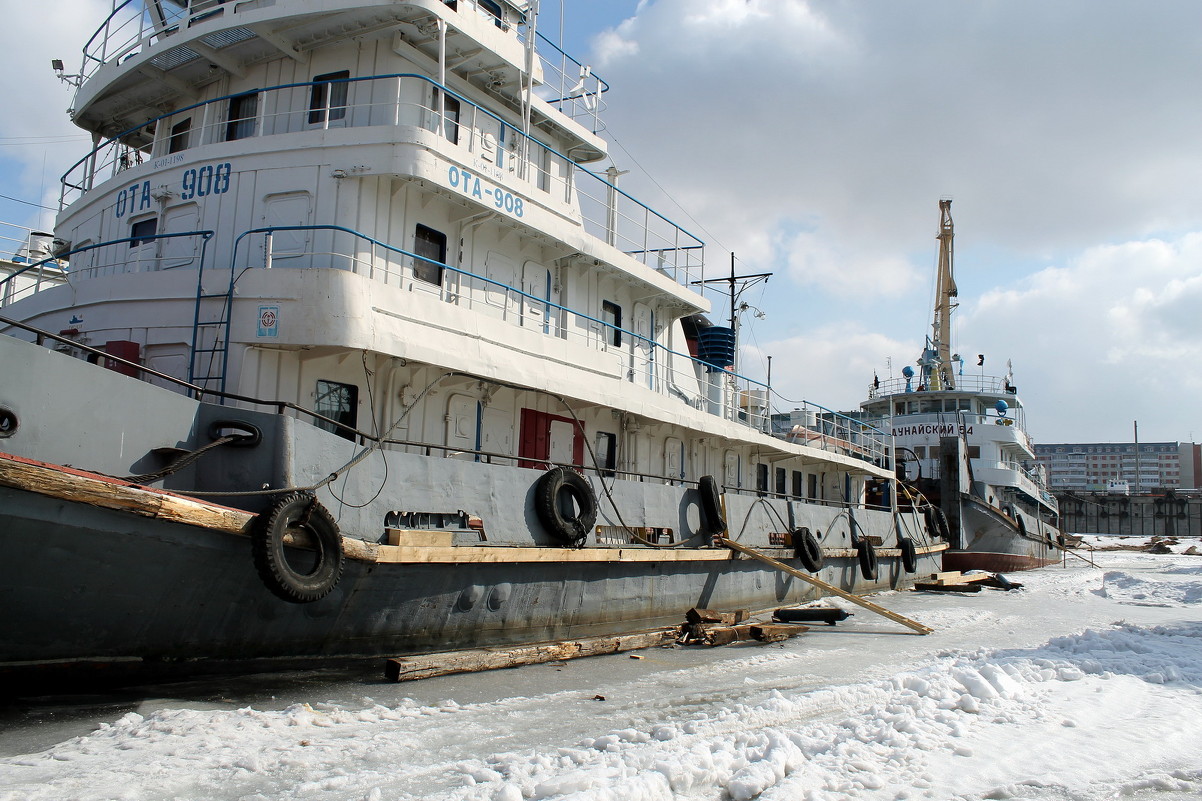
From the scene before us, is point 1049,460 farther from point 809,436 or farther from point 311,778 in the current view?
point 311,778

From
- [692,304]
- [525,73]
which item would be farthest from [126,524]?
[692,304]

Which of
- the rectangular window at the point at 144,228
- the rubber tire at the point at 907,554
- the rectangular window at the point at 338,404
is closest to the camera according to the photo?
the rectangular window at the point at 338,404

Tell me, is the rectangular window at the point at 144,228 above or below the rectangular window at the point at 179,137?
below

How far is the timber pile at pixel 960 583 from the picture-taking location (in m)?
18.5

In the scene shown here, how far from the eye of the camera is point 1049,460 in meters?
194

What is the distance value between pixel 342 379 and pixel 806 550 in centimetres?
807

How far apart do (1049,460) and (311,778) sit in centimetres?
21734

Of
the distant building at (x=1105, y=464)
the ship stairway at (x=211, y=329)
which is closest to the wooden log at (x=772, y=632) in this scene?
the ship stairway at (x=211, y=329)

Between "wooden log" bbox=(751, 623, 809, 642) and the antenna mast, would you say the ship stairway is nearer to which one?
"wooden log" bbox=(751, 623, 809, 642)

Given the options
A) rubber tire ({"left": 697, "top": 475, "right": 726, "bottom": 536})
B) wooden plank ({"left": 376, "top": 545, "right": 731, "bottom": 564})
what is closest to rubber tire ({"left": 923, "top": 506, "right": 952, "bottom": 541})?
rubber tire ({"left": 697, "top": 475, "right": 726, "bottom": 536})

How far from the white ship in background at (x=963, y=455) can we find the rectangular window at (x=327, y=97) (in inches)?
586

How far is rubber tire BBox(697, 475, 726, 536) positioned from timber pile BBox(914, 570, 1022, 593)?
9258 mm

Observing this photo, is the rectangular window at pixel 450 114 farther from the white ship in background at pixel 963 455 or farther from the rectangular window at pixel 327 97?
the white ship in background at pixel 963 455

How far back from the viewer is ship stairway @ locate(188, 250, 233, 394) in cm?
748
